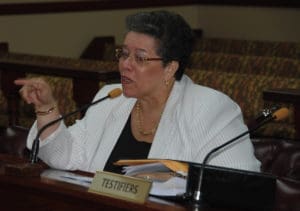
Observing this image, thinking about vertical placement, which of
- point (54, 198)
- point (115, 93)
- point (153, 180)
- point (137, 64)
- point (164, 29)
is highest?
point (164, 29)

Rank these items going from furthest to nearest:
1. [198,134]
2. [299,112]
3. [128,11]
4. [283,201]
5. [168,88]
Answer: [128,11], [299,112], [168,88], [198,134], [283,201]

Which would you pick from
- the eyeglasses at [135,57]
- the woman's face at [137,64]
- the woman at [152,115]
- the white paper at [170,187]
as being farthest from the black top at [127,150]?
the white paper at [170,187]

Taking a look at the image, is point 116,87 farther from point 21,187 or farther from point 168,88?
point 21,187

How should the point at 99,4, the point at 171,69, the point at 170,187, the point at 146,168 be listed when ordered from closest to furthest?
the point at 170,187, the point at 146,168, the point at 171,69, the point at 99,4

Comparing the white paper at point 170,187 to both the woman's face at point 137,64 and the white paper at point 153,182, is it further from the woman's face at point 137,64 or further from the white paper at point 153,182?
the woman's face at point 137,64

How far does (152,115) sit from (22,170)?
0.60m

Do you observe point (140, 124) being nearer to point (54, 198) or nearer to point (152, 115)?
point (152, 115)

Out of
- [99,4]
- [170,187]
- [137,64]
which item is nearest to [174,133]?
[137,64]

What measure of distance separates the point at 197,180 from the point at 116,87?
90cm

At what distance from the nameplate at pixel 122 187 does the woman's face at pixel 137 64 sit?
1.87 feet

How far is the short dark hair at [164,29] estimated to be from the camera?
2666 mm

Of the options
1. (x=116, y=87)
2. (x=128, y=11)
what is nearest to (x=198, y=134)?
(x=116, y=87)

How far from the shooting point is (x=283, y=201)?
2205mm

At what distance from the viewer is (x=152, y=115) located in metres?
2.80
